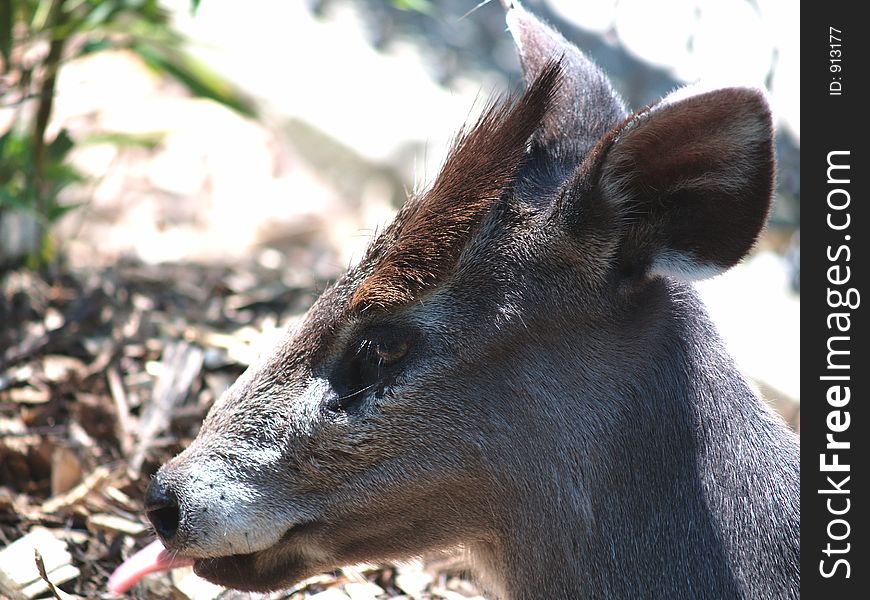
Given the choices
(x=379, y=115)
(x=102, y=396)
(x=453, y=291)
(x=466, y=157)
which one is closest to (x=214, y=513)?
(x=453, y=291)

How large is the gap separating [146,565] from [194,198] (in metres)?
5.69

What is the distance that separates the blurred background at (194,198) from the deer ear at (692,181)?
11 centimetres

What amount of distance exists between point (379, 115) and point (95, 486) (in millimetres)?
5638

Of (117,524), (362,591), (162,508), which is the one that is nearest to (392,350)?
(162,508)

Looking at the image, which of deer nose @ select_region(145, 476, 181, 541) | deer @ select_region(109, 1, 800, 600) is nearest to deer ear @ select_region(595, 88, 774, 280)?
deer @ select_region(109, 1, 800, 600)

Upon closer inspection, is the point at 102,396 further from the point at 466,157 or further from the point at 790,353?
the point at 790,353

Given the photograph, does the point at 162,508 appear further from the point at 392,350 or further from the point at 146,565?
the point at 392,350

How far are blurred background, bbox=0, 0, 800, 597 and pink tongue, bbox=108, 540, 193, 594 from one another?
0.45m

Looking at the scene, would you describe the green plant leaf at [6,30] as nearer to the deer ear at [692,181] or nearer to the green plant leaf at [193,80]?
the green plant leaf at [193,80]

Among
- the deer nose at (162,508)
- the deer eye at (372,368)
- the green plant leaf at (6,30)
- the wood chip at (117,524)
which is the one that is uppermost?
the green plant leaf at (6,30)

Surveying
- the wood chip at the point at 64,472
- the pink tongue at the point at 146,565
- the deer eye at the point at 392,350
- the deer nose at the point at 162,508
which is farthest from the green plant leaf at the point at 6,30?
the deer eye at the point at 392,350

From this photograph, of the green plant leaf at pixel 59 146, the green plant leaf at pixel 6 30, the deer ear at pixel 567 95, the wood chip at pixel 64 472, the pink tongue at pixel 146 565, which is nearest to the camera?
the pink tongue at pixel 146 565

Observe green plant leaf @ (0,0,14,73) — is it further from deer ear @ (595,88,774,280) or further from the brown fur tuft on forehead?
deer ear @ (595,88,774,280)

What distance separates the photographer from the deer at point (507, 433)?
3111mm
